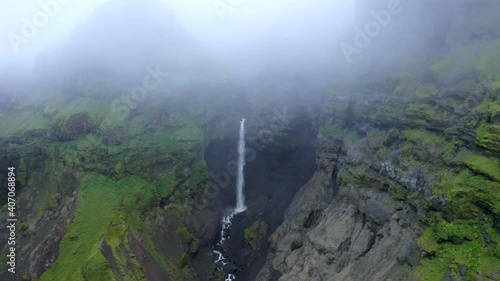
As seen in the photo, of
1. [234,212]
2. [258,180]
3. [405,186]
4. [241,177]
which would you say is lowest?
[234,212]

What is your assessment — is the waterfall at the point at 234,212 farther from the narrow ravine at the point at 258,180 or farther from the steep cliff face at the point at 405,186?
the steep cliff face at the point at 405,186

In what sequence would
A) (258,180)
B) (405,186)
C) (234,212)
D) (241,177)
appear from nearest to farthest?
(405,186)
(234,212)
(258,180)
(241,177)

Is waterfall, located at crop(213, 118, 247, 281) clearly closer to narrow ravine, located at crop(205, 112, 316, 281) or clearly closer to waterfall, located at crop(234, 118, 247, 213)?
waterfall, located at crop(234, 118, 247, 213)

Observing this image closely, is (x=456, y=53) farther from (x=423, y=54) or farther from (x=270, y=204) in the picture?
(x=270, y=204)

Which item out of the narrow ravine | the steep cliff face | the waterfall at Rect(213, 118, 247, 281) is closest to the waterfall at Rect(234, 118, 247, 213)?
the waterfall at Rect(213, 118, 247, 281)

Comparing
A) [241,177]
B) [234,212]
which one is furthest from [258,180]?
[234,212]

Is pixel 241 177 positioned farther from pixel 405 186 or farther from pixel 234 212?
pixel 405 186

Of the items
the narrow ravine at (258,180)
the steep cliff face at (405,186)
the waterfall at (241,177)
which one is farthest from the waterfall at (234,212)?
the steep cliff face at (405,186)

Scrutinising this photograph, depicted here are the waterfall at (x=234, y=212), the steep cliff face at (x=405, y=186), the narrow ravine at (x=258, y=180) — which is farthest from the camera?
the narrow ravine at (x=258, y=180)
